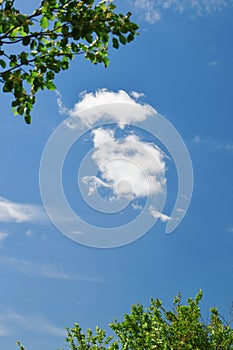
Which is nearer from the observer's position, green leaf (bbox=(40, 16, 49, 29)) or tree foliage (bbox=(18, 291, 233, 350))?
green leaf (bbox=(40, 16, 49, 29))

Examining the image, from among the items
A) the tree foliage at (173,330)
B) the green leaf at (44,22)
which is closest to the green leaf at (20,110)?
the green leaf at (44,22)

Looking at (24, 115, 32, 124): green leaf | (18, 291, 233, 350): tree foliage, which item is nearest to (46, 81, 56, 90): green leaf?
(24, 115, 32, 124): green leaf

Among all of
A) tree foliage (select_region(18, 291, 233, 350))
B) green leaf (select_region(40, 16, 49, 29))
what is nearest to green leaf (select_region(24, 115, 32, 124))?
green leaf (select_region(40, 16, 49, 29))

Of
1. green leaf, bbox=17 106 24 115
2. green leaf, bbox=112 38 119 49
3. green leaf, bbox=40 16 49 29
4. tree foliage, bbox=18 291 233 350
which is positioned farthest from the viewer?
tree foliage, bbox=18 291 233 350

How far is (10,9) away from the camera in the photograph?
6.99 meters

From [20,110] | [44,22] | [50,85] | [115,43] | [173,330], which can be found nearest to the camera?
[20,110]

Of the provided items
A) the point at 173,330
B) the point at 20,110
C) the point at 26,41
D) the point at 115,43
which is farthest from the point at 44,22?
the point at 173,330

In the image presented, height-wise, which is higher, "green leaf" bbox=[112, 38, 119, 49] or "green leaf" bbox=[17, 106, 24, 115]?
"green leaf" bbox=[112, 38, 119, 49]

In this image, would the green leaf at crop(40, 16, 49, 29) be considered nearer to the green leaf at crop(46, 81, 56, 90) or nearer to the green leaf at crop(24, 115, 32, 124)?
the green leaf at crop(46, 81, 56, 90)

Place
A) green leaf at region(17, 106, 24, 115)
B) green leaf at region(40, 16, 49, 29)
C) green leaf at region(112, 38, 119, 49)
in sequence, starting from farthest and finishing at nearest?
green leaf at region(40, 16, 49, 29)
green leaf at region(112, 38, 119, 49)
green leaf at region(17, 106, 24, 115)

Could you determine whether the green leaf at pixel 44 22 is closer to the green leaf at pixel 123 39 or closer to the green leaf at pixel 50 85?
the green leaf at pixel 50 85

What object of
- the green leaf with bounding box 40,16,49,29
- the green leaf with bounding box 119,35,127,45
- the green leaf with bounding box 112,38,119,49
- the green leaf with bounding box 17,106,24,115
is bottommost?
the green leaf with bounding box 17,106,24,115

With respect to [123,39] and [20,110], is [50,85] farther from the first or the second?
[123,39]

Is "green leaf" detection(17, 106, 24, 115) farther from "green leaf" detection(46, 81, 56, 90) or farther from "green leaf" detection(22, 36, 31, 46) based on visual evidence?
"green leaf" detection(22, 36, 31, 46)
